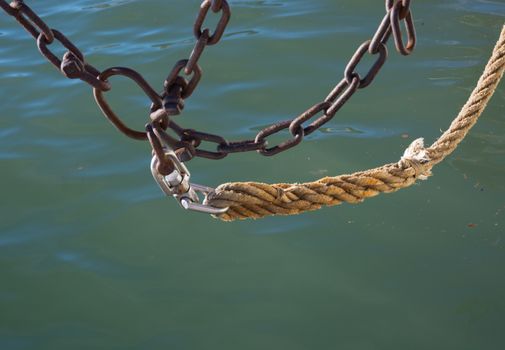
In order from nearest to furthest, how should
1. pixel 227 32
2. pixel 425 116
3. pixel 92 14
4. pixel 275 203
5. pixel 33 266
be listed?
pixel 275 203
pixel 33 266
pixel 425 116
pixel 227 32
pixel 92 14

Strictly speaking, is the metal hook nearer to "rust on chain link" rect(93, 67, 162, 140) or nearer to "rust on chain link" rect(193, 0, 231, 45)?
"rust on chain link" rect(93, 67, 162, 140)

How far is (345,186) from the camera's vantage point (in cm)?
171

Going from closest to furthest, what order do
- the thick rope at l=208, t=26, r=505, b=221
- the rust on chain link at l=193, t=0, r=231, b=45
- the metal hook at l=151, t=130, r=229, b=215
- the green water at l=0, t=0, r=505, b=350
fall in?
1. the rust on chain link at l=193, t=0, r=231, b=45
2. the metal hook at l=151, t=130, r=229, b=215
3. the thick rope at l=208, t=26, r=505, b=221
4. the green water at l=0, t=0, r=505, b=350

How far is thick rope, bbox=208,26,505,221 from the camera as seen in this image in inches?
61.8

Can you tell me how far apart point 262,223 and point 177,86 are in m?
1.79

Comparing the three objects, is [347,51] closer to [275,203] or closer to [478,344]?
[478,344]

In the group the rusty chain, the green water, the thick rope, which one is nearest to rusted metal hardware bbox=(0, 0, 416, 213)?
the rusty chain

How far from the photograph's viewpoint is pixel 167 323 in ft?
8.74

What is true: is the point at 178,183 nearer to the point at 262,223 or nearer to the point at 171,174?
the point at 171,174

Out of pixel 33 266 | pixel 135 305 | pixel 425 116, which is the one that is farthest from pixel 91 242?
pixel 425 116

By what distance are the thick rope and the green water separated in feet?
3.14

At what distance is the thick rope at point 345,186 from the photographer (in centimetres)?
157

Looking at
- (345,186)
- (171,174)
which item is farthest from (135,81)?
(345,186)

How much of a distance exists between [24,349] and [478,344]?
174 centimetres
